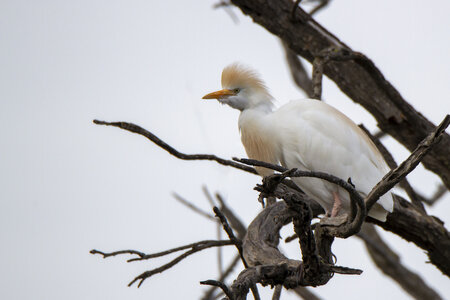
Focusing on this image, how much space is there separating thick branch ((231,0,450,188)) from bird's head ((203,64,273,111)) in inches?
19.1

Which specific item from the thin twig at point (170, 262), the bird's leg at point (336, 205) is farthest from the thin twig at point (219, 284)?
the bird's leg at point (336, 205)

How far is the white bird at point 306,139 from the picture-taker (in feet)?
13.9

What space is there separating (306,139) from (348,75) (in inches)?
34.7

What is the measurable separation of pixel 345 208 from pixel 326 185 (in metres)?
0.34

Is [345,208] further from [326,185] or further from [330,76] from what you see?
[330,76]

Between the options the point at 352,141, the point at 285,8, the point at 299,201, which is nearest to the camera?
the point at 299,201

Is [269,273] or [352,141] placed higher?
[352,141]

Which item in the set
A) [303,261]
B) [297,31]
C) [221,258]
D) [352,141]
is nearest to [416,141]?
[352,141]

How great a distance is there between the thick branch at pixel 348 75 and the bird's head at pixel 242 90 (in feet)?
1.59

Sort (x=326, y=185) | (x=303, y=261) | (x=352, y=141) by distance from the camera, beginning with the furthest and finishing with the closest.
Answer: (x=352, y=141) → (x=326, y=185) → (x=303, y=261)

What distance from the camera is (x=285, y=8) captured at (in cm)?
479

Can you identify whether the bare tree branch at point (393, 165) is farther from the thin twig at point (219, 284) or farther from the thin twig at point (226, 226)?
the thin twig at point (219, 284)

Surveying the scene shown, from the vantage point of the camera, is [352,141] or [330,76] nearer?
[352,141]

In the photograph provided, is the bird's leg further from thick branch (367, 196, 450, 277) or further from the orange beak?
the orange beak
